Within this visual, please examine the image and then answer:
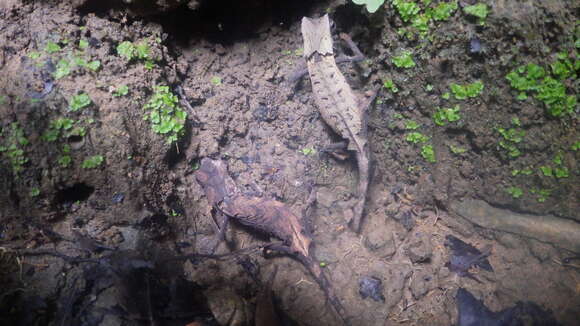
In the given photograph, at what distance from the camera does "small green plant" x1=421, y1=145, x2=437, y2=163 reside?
4.28 meters

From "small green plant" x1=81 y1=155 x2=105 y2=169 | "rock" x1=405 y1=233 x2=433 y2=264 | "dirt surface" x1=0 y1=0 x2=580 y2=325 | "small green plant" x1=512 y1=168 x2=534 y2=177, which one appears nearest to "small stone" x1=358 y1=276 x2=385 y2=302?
"dirt surface" x1=0 y1=0 x2=580 y2=325

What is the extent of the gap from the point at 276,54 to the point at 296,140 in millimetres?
1401

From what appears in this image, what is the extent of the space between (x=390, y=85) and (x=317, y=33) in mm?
1405

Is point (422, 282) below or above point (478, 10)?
below

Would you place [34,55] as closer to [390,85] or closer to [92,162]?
[92,162]

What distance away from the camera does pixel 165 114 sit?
3811 millimetres

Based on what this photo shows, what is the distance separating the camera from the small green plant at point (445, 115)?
3852mm

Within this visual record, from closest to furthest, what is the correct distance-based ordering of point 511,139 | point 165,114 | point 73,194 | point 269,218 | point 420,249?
point 73,194, point 511,139, point 165,114, point 269,218, point 420,249

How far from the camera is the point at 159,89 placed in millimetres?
3797

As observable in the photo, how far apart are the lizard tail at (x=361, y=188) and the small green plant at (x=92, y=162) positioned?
3302 millimetres

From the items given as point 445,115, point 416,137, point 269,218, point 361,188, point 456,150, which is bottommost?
point 269,218

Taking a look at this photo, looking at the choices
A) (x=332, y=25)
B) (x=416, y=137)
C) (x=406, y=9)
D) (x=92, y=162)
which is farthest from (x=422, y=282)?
(x=92, y=162)

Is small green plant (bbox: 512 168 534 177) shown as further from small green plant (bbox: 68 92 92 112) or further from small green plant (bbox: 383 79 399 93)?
small green plant (bbox: 68 92 92 112)

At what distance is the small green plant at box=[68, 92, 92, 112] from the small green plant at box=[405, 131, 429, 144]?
3.81 metres
